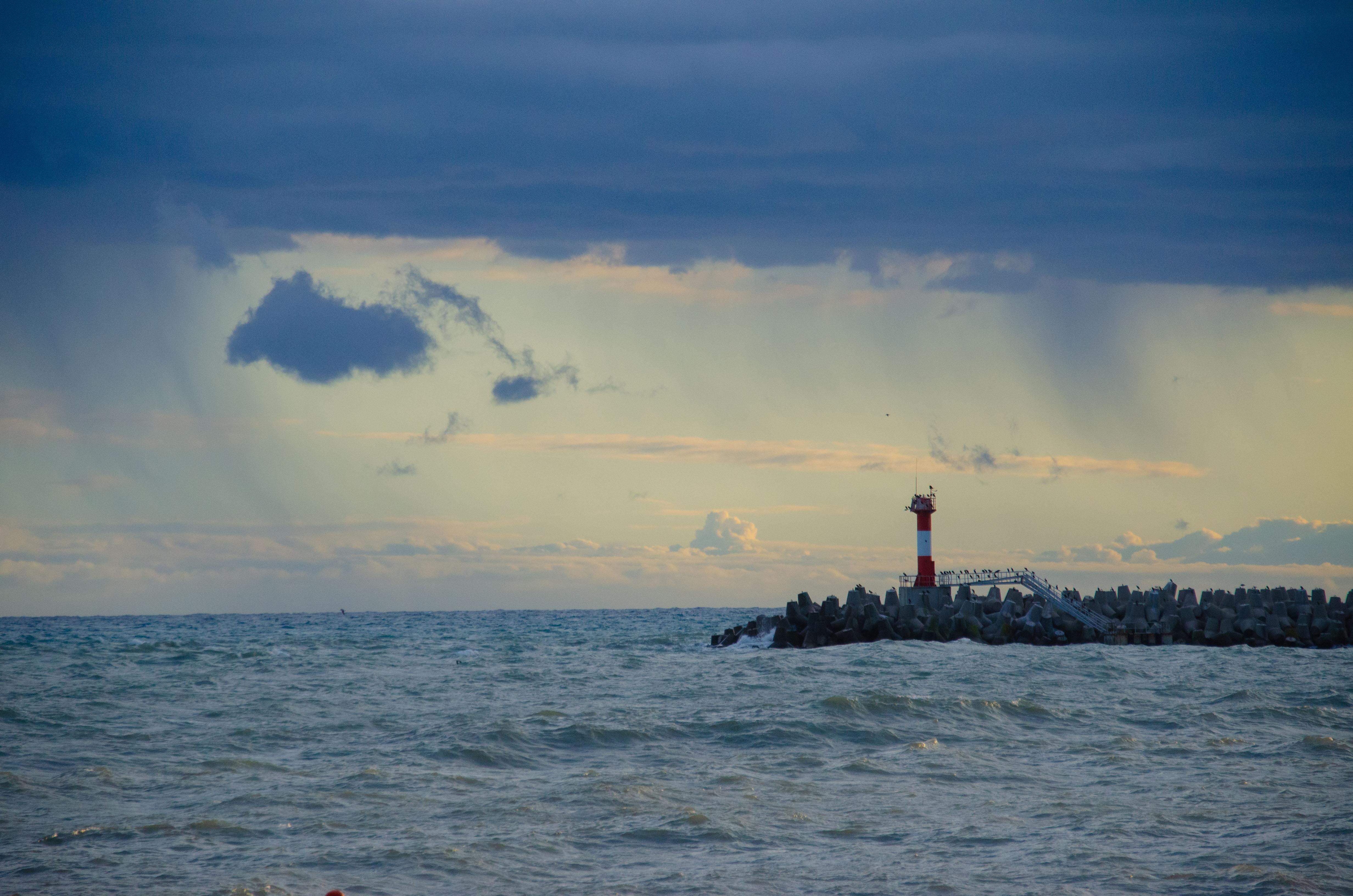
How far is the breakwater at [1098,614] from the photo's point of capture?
43.6m

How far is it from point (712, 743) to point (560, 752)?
260 cm

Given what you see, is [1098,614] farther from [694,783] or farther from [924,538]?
[694,783]

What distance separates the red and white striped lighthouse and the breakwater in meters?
3.53

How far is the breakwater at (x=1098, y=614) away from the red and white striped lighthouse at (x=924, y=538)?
353 centimetres

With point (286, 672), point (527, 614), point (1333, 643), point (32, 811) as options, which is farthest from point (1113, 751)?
point (527, 614)

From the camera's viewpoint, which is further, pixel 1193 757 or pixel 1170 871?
pixel 1193 757

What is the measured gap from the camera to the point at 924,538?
5272 cm

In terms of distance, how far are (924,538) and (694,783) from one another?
3783 cm

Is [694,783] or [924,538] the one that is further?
[924,538]

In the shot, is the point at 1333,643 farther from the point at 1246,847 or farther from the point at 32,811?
the point at 32,811

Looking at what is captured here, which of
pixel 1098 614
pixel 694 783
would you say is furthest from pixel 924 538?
pixel 694 783

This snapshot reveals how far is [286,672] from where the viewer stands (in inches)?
1448

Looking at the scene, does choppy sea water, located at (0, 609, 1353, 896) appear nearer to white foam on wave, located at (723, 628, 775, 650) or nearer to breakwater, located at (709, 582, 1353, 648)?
breakwater, located at (709, 582, 1353, 648)

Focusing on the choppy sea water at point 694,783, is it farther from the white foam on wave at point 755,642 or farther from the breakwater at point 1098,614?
the white foam on wave at point 755,642
